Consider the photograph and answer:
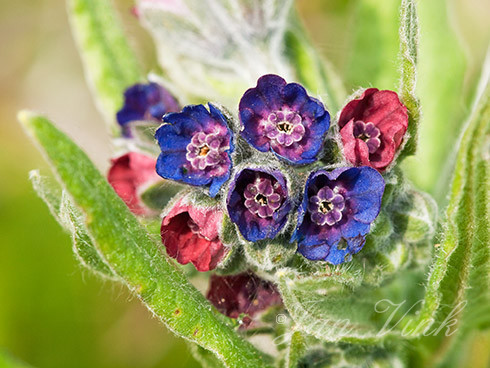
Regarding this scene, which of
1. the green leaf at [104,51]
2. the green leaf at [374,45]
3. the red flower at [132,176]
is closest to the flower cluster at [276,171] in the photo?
the red flower at [132,176]

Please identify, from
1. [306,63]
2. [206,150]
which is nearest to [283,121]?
[206,150]

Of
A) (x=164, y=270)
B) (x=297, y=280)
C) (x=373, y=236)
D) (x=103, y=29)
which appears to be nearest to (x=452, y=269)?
(x=373, y=236)

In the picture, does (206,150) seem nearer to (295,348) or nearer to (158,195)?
(158,195)

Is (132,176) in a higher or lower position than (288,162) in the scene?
higher

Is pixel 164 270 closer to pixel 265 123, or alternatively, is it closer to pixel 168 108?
pixel 265 123

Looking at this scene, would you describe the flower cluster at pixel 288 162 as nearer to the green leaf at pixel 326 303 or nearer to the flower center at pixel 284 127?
the flower center at pixel 284 127

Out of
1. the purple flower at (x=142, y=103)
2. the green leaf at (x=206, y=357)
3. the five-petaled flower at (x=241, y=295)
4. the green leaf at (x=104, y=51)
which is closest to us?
the green leaf at (x=206, y=357)
